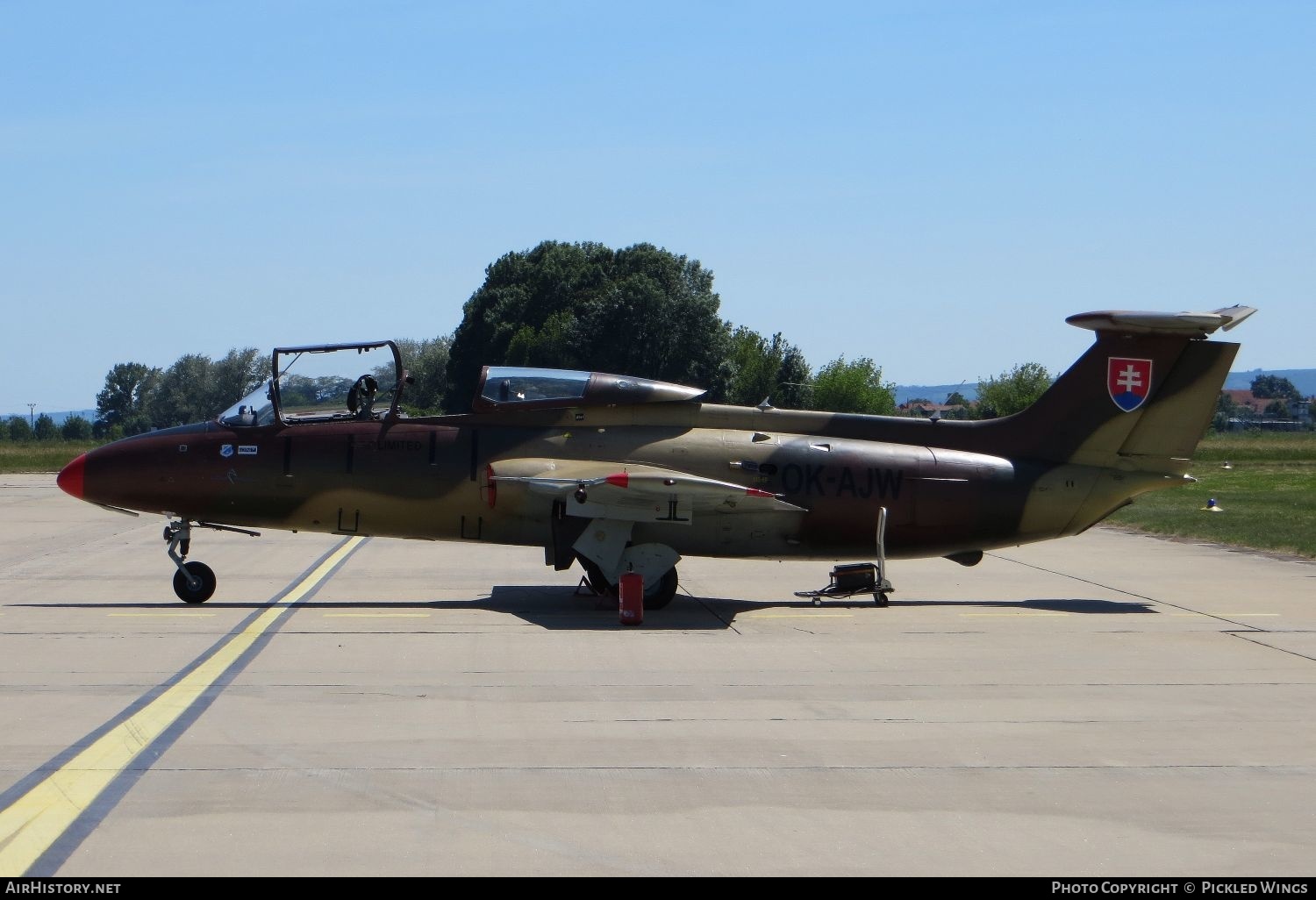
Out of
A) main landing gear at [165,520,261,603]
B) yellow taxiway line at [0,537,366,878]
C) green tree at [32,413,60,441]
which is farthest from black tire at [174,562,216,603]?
green tree at [32,413,60,441]

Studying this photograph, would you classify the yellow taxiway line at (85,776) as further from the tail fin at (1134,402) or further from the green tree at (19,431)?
the green tree at (19,431)

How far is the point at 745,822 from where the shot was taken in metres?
6.50

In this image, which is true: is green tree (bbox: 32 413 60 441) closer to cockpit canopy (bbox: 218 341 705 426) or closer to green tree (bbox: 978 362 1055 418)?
green tree (bbox: 978 362 1055 418)

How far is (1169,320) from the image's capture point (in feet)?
47.8

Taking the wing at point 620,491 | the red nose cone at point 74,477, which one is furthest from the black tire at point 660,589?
the red nose cone at point 74,477

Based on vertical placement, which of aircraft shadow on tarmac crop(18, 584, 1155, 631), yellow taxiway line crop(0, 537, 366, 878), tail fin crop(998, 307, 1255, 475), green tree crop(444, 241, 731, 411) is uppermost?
green tree crop(444, 241, 731, 411)

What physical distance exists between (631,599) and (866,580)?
308 cm

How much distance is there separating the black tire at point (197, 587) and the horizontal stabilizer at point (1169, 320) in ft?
34.2

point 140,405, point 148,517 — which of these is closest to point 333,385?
point 148,517

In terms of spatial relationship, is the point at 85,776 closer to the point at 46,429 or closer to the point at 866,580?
the point at 866,580

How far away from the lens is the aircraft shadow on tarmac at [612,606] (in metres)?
14.1

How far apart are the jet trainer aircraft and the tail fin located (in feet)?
0.07

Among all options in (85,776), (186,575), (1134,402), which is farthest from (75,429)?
(85,776)

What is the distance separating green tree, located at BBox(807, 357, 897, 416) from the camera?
8125 cm
